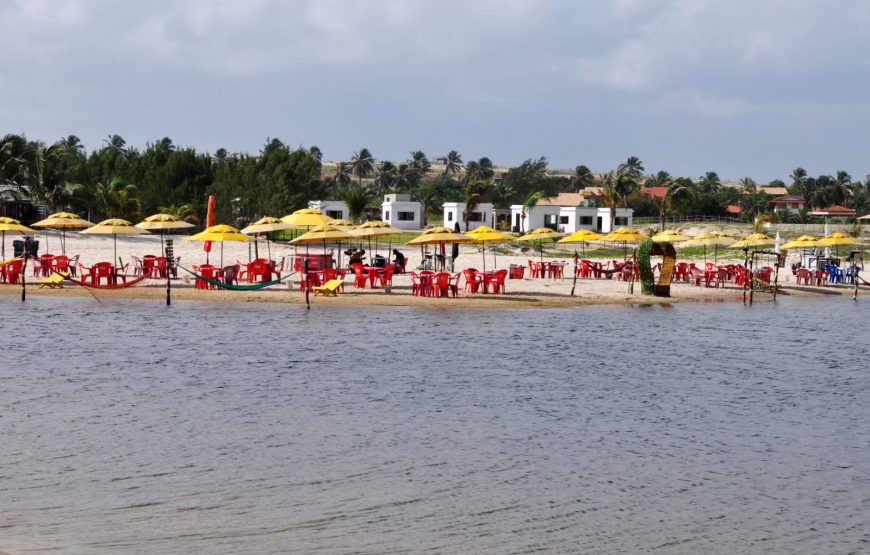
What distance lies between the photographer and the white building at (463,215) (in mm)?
86062

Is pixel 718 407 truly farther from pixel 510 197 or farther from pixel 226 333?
pixel 510 197

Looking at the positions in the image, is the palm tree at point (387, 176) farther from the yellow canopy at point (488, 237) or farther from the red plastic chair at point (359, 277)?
the red plastic chair at point (359, 277)

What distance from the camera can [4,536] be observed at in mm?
9688

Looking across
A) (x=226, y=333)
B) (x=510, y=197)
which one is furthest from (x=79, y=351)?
(x=510, y=197)

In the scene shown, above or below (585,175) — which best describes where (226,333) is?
below

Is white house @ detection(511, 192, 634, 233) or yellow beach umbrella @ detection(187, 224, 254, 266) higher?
white house @ detection(511, 192, 634, 233)

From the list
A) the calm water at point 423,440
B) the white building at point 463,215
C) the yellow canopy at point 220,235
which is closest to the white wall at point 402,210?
the white building at point 463,215

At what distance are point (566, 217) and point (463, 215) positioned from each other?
8.77 metres

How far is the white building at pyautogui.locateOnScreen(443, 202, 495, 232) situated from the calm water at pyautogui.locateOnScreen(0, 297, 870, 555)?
5731 cm

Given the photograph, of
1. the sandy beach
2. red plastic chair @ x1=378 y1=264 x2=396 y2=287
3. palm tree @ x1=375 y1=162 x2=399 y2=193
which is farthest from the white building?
palm tree @ x1=375 y1=162 x2=399 y2=193

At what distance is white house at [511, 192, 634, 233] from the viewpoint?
85.9 metres

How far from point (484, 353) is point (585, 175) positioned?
11454 cm

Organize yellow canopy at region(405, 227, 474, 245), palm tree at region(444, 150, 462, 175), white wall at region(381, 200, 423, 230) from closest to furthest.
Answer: yellow canopy at region(405, 227, 474, 245)
white wall at region(381, 200, 423, 230)
palm tree at region(444, 150, 462, 175)

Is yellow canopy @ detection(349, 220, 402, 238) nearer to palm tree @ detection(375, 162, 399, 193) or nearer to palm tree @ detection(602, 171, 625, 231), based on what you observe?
palm tree @ detection(602, 171, 625, 231)
